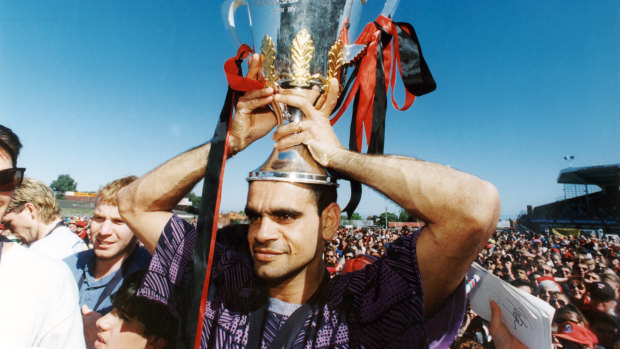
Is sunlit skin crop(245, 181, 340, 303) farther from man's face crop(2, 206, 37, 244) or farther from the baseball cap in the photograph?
the baseball cap

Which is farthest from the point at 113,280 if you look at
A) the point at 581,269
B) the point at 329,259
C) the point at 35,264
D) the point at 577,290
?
the point at 581,269

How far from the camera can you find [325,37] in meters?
1.69

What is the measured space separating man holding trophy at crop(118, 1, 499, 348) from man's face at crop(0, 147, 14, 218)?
1.66ft

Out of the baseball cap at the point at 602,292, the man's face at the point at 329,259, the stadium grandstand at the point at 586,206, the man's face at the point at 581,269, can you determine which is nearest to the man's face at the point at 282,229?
the baseball cap at the point at 602,292

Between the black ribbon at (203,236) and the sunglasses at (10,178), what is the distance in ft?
3.15

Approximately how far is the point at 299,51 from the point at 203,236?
3.18ft

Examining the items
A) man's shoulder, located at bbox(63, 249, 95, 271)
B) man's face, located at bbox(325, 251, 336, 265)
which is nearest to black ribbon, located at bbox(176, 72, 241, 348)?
man's shoulder, located at bbox(63, 249, 95, 271)

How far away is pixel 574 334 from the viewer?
3592 millimetres

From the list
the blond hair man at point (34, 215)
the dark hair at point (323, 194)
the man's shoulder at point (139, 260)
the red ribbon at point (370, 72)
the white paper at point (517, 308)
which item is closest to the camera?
the white paper at point (517, 308)

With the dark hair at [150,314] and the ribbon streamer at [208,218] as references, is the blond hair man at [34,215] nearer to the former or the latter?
the dark hair at [150,314]

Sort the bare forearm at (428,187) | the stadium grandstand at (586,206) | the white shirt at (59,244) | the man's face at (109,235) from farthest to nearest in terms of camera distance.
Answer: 1. the stadium grandstand at (586,206)
2. the white shirt at (59,244)
3. the man's face at (109,235)
4. the bare forearm at (428,187)

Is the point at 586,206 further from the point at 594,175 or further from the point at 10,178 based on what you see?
the point at 10,178

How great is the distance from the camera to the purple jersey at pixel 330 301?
1452 mm

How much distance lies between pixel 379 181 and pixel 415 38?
32.8 inches
